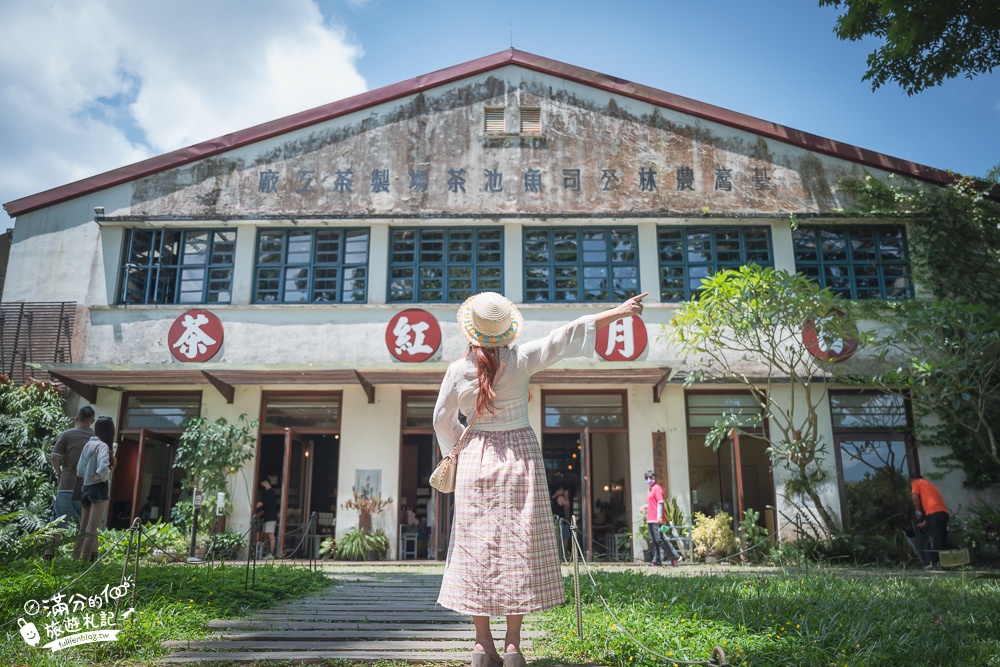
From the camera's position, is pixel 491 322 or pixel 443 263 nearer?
pixel 491 322

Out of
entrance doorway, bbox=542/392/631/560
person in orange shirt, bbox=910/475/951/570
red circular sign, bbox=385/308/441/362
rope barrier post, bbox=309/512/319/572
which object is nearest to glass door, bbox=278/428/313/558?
rope barrier post, bbox=309/512/319/572

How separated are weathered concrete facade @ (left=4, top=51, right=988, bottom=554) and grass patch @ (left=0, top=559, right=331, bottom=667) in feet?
20.0

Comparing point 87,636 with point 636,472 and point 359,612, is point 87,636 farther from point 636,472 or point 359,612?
point 636,472

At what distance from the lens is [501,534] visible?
13.4 feet

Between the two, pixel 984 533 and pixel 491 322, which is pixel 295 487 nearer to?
pixel 491 322

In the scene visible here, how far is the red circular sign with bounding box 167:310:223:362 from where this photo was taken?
1414cm

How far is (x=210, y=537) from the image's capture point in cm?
1292

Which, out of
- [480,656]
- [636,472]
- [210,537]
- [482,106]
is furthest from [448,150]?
[480,656]

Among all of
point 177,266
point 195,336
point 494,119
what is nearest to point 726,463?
point 494,119

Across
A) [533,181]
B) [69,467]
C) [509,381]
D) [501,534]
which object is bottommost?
[501,534]

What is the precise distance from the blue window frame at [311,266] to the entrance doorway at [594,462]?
4.26m

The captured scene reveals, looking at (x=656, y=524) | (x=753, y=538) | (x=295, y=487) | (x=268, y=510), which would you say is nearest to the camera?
(x=656, y=524)

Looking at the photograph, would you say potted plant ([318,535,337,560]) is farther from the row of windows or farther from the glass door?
the row of windows

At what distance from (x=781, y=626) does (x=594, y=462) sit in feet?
39.2
